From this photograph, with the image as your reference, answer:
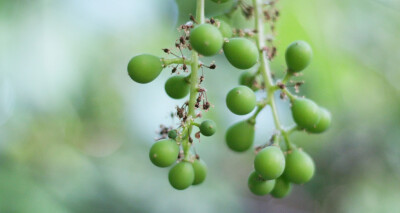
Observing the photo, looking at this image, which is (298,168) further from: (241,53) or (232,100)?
(241,53)

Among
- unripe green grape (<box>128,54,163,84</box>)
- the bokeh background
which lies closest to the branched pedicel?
unripe green grape (<box>128,54,163,84</box>)

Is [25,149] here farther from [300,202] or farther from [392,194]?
[300,202]

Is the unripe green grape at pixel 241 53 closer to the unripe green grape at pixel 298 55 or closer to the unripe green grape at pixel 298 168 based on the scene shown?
the unripe green grape at pixel 298 55

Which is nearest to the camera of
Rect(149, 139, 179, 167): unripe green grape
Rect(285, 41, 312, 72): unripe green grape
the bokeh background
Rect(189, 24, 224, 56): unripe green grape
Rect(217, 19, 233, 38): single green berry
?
Rect(189, 24, 224, 56): unripe green grape

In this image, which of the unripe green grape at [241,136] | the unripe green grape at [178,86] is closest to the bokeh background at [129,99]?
the unripe green grape at [241,136]

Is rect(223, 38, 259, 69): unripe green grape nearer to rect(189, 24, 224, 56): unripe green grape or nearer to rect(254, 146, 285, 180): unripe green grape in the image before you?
rect(189, 24, 224, 56): unripe green grape

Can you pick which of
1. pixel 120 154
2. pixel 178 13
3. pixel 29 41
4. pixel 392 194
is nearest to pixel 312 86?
pixel 178 13
